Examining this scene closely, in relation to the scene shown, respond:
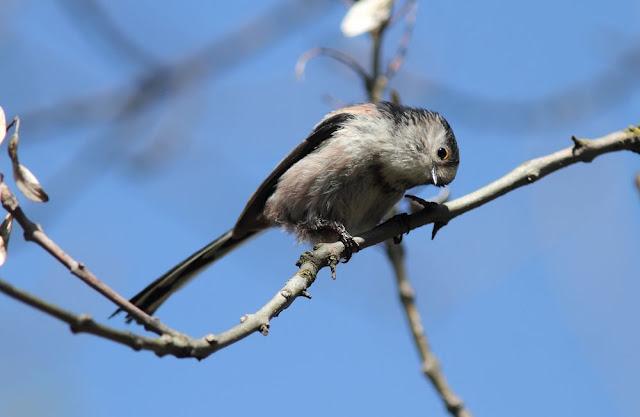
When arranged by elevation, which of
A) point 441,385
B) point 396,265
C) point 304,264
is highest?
point 396,265

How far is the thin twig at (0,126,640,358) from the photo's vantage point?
1.65m

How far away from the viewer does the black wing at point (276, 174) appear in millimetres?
4625

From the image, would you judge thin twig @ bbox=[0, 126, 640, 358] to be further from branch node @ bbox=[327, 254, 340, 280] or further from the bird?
the bird

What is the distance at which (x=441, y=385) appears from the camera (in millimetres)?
3156

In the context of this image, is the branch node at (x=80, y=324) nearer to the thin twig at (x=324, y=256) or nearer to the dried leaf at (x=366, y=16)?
the thin twig at (x=324, y=256)

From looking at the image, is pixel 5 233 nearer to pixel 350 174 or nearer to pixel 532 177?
pixel 532 177

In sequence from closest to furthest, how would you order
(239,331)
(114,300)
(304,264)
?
(114,300) → (239,331) → (304,264)

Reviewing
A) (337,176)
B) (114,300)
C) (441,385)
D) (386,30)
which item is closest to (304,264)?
(441,385)

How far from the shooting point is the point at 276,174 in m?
4.66

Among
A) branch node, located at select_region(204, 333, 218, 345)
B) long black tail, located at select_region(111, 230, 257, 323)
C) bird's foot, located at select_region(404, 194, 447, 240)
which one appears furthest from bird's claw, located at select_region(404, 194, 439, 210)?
branch node, located at select_region(204, 333, 218, 345)

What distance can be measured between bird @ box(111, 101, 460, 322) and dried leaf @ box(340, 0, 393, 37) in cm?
105

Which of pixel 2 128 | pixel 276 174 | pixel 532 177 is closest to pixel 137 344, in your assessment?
pixel 2 128

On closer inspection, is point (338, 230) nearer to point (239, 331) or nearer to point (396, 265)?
point (396, 265)

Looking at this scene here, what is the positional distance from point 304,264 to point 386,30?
1.84 metres
